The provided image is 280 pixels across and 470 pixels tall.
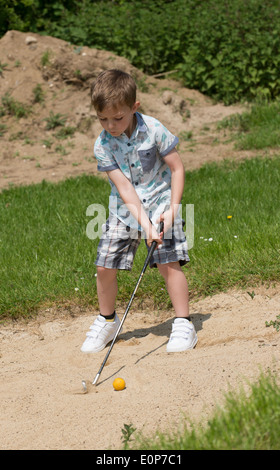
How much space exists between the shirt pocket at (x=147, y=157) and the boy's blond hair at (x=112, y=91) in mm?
304

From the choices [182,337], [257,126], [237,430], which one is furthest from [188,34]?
[237,430]

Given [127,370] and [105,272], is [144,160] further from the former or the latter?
[127,370]

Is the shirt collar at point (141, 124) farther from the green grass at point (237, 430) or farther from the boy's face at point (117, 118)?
the green grass at point (237, 430)

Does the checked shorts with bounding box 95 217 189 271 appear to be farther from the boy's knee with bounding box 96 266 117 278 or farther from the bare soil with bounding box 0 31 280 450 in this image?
the bare soil with bounding box 0 31 280 450

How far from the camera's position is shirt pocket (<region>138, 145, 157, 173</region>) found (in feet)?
12.5

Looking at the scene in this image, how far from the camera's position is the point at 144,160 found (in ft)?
12.5

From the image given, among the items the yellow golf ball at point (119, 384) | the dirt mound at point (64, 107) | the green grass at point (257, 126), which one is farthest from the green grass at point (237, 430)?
the dirt mound at point (64, 107)

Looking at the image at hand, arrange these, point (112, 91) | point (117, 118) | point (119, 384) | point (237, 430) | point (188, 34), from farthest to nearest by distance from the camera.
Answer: point (188, 34)
point (117, 118)
point (112, 91)
point (119, 384)
point (237, 430)

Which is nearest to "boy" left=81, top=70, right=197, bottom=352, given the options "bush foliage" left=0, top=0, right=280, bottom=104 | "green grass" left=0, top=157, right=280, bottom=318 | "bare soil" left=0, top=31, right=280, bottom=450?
"bare soil" left=0, top=31, right=280, bottom=450

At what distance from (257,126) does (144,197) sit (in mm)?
4815

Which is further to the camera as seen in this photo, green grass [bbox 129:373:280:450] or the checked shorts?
the checked shorts

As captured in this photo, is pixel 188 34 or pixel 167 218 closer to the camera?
pixel 167 218

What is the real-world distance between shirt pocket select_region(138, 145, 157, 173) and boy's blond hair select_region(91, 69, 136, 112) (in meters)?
0.30
